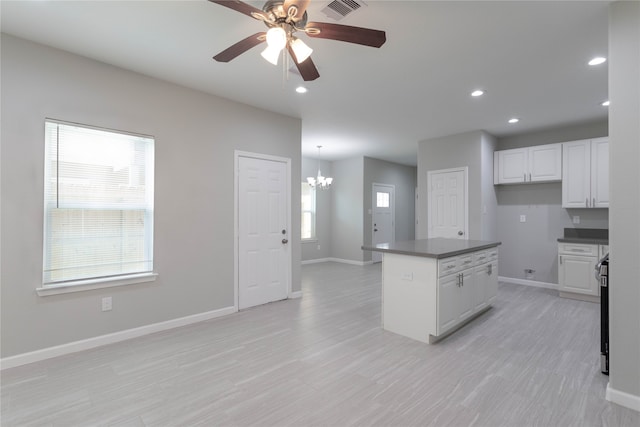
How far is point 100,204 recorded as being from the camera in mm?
3055

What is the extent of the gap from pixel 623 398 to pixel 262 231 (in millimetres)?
A: 3837

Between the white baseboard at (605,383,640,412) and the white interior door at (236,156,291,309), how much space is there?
3.57 meters

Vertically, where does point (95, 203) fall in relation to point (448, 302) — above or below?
above

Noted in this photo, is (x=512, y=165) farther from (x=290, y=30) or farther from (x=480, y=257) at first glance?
(x=290, y=30)

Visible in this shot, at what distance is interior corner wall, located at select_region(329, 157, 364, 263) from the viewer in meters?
7.82

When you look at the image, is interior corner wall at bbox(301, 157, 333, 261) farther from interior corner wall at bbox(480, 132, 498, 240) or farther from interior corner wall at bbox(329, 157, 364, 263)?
interior corner wall at bbox(480, 132, 498, 240)

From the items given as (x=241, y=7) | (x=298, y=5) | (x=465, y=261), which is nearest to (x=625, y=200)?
(x=465, y=261)

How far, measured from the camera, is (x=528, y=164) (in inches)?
210

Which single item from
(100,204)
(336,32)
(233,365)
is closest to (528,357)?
(233,365)

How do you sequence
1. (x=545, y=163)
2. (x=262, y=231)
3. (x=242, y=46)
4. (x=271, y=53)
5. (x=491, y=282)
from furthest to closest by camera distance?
(x=545, y=163) < (x=262, y=231) < (x=491, y=282) < (x=242, y=46) < (x=271, y=53)

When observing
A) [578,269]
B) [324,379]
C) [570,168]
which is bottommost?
[324,379]

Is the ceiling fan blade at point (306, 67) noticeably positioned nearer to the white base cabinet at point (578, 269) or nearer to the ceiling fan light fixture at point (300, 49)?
the ceiling fan light fixture at point (300, 49)

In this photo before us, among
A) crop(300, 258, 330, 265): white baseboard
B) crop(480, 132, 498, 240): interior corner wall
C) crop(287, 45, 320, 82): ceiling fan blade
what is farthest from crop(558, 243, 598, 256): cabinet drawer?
crop(300, 258, 330, 265): white baseboard

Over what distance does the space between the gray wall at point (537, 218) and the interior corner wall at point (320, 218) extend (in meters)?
4.10
